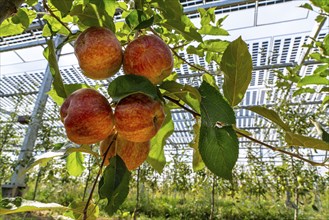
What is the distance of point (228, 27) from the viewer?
17.3 feet

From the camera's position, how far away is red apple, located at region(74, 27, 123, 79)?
45cm

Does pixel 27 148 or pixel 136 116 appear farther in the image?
pixel 27 148

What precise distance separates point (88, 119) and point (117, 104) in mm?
42

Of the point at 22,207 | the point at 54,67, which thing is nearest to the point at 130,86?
the point at 54,67

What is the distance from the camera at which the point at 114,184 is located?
41cm

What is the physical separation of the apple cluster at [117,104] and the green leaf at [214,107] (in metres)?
0.06

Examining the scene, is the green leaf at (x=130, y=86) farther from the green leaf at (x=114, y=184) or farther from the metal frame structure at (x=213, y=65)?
the metal frame structure at (x=213, y=65)

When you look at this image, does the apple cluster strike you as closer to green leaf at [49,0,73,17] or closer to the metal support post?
green leaf at [49,0,73,17]

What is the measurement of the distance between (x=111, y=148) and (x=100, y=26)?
0.64 feet

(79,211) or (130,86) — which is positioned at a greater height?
(130,86)

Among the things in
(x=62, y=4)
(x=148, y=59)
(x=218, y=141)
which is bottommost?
(x=218, y=141)

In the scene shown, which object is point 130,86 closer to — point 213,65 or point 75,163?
point 75,163

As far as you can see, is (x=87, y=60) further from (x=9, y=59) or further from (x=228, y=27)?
(x=9, y=59)

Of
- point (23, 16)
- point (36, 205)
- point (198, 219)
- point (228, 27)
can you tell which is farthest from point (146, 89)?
point (198, 219)
